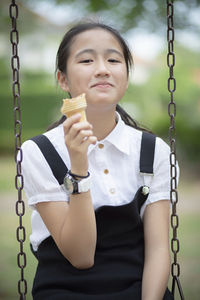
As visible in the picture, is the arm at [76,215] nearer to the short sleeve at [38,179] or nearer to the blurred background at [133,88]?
the short sleeve at [38,179]

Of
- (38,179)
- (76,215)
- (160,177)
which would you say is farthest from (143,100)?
(76,215)

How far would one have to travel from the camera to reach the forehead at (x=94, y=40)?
6.41 feet

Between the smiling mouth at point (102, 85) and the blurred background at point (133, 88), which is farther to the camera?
the blurred background at point (133, 88)

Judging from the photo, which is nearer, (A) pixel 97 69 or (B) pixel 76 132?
(B) pixel 76 132

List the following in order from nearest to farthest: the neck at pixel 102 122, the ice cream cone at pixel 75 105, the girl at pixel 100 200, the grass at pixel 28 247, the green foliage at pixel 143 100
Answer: the ice cream cone at pixel 75 105
the girl at pixel 100 200
the neck at pixel 102 122
the grass at pixel 28 247
the green foliage at pixel 143 100

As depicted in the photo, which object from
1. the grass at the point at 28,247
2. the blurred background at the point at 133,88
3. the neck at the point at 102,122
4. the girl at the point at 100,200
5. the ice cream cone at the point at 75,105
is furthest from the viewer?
the blurred background at the point at 133,88

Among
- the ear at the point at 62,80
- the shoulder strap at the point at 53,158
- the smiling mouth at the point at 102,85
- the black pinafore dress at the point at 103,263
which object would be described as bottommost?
the black pinafore dress at the point at 103,263

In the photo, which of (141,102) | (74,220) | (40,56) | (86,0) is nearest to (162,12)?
(86,0)

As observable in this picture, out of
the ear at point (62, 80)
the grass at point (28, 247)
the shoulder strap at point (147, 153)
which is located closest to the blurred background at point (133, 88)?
the grass at point (28, 247)

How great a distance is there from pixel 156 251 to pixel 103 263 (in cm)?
23

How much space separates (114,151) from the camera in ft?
6.75

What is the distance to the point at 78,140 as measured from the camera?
166 centimetres

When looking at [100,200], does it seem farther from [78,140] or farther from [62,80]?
[62,80]

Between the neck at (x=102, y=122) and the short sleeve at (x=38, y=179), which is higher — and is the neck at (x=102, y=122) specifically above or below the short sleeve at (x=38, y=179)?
above
